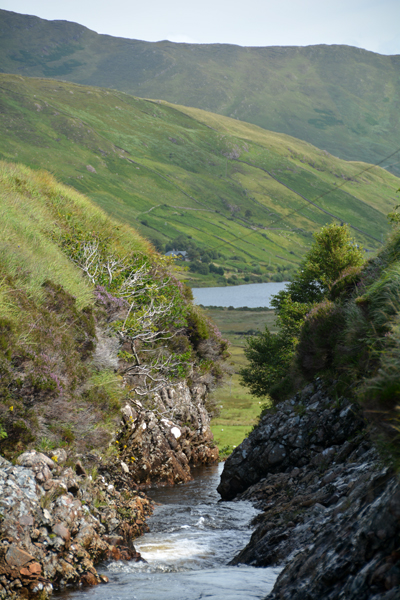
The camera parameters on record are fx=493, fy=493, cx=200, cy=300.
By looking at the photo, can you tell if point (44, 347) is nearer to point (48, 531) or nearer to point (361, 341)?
point (48, 531)

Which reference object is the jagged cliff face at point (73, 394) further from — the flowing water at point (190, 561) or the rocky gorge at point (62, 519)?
the flowing water at point (190, 561)

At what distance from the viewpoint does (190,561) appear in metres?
10.9

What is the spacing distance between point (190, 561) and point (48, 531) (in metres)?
3.53

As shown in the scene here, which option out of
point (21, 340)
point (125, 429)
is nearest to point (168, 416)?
point (125, 429)

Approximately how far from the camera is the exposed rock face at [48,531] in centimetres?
803

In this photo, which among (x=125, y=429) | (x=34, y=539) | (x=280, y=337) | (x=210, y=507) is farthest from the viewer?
(x=280, y=337)

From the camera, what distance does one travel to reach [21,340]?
11164 mm

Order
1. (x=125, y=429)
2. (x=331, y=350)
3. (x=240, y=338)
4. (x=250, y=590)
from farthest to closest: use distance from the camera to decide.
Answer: (x=240, y=338)
(x=125, y=429)
(x=331, y=350)
(x=250, y=590)

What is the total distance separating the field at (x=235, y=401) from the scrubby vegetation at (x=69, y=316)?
10.3 metres

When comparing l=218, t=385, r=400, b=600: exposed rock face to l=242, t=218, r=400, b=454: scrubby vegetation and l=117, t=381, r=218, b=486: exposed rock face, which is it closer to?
l=242, t=218, r=400, b=454: scrubby vegetation

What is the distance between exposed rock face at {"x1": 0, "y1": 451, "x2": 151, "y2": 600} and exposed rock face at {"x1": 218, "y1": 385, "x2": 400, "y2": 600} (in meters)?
3.09

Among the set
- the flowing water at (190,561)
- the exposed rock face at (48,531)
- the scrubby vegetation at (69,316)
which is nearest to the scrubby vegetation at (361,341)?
the flowing water at (190,561)

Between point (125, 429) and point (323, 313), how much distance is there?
26.9ft

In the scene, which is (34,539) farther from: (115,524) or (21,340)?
(21,340)
